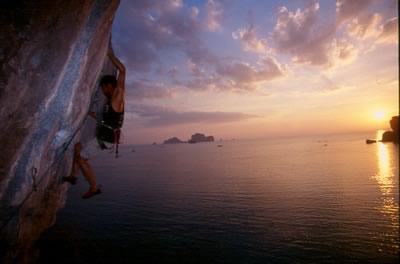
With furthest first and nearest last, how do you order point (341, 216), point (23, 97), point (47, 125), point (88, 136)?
point (341, 216)
point (88, 136)
point (47, 125)
point (23, 97)

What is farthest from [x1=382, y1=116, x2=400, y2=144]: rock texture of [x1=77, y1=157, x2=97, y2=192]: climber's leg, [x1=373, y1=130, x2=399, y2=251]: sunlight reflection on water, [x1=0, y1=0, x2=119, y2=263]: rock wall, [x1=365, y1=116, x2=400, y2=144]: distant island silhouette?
[x1=0, y1=0, x2=119, y2=263]: rock wall

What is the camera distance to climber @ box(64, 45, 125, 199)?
7605 mm

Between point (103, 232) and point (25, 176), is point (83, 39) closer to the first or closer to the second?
point (25, 176)

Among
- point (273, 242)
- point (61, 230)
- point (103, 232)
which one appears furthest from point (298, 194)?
point (61, 230)

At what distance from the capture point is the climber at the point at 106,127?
7605 mm

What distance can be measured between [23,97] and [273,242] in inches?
867

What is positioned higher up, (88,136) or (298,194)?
(88,136)

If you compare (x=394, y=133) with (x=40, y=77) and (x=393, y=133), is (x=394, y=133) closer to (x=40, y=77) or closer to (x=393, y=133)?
(x=393, y=133)

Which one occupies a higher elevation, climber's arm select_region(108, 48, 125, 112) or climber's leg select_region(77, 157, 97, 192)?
climber's arm select_region(108, 48, 125, 112)

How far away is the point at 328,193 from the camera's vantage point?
118 feet

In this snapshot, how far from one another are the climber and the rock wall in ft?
2.07

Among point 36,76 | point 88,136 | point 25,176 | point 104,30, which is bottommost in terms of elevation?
point 25,176

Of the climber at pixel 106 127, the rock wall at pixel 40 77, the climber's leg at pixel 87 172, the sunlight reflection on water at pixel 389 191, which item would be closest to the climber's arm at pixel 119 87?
the climber at pixel 106 127

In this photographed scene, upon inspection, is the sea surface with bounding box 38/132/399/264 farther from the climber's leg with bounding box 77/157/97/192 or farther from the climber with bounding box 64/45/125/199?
the climber with bounding box 64/45/125/199
